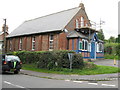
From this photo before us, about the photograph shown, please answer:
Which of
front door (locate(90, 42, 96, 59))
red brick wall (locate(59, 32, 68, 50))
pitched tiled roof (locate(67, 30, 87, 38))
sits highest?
pitched tiled roof (locate(67, 30, 87, 38))

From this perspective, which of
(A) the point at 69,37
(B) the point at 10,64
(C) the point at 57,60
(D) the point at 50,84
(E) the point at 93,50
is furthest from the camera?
(E) the point at 93,50

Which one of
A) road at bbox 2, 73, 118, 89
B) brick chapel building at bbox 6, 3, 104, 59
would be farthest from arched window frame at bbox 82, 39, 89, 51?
road at bbox 2, 73, 118, 89

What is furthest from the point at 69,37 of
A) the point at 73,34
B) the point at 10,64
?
the point at 10,64

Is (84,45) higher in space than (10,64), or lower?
higher

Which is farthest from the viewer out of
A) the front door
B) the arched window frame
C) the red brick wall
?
the front door

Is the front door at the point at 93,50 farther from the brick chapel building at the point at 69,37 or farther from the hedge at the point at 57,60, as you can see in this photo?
the hedge at the point at 57,60

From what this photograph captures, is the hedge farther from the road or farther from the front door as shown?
the front door

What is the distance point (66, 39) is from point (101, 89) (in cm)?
1879

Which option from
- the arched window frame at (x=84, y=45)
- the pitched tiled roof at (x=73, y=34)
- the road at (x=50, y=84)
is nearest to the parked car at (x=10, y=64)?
the road at (x=50, y=84)

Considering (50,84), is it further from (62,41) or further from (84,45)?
(84,45)

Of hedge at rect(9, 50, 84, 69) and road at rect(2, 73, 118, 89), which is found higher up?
hedge at rect(9, 50, 84, 69)

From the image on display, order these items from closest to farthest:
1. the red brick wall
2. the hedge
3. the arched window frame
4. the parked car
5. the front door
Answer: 1. the parked car
2. the hedge
3. the red brick wall
4. the arched window frame
5. the front door

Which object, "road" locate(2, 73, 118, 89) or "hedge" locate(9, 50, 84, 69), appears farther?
"hedge" locate(9, 50, 84, 69)

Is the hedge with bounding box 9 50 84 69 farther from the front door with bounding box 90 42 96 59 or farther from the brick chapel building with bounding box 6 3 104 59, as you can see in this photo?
the front door with bounding box 90 42 96 59
